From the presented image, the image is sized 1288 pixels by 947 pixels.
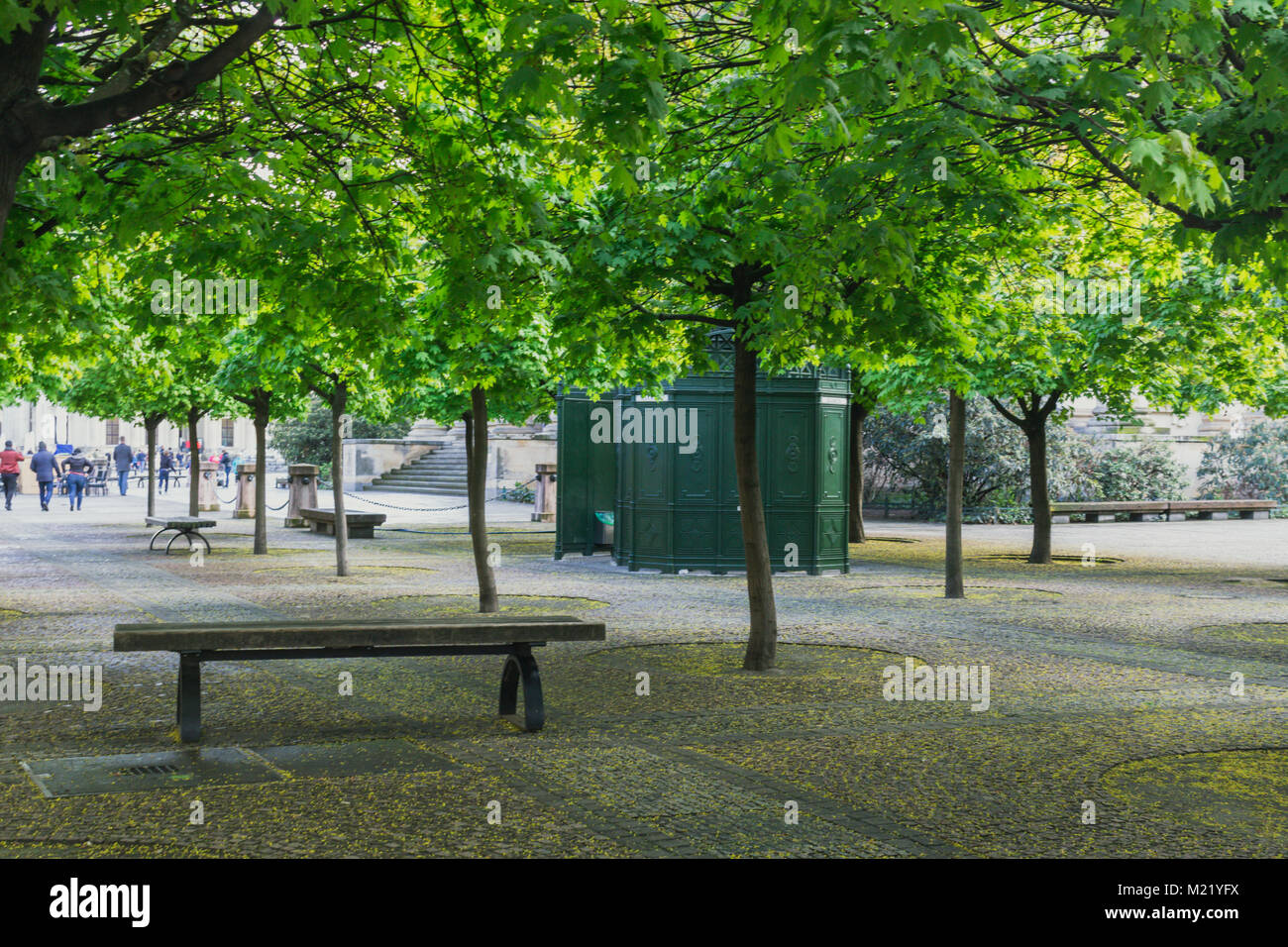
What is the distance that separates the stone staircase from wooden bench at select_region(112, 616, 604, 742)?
113 feet

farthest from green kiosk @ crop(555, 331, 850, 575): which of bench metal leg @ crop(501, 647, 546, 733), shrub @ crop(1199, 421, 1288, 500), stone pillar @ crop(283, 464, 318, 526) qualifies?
shrub @ crop(1199, 421, 1288, 500)

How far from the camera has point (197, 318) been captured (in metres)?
10.8

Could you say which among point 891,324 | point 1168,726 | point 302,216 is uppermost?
point 302,216

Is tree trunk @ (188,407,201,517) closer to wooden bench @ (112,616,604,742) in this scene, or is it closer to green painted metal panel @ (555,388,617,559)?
green painted metal panel @ (555,388,617,559)

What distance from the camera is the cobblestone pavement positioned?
220 inches

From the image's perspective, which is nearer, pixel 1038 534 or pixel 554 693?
pixel 554 693

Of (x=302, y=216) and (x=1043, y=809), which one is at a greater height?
(x=302, y=216)

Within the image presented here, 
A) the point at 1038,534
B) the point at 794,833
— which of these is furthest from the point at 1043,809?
the point at 1038,534

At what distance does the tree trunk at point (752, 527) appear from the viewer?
33.2 feet

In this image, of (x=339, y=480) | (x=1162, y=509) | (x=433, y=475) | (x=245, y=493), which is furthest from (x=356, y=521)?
(x=1162, y=509)

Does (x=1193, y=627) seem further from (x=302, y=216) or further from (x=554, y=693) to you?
(x=302, y=216)

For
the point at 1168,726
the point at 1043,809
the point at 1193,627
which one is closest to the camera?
the point at 1043,809

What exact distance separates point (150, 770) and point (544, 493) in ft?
85.6

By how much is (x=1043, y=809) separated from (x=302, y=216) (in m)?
5.85
